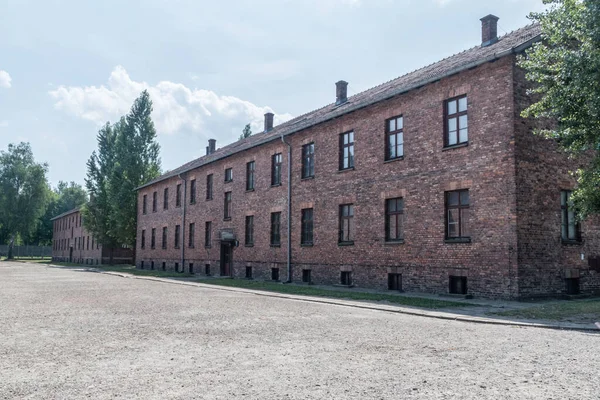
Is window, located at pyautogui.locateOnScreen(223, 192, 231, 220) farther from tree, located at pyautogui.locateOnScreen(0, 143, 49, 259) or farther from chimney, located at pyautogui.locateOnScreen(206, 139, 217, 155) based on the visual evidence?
tree, located at pyautogui.locateOnScreen(0, 143, 49, 259)

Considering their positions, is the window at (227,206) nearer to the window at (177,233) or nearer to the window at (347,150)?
the window at (177,233)

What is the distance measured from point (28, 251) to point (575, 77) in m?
86.5

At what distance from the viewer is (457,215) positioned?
16.3 m

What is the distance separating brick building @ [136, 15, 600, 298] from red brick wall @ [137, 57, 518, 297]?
0.04m

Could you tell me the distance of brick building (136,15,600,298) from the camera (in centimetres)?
1493

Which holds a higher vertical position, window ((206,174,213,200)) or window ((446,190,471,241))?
window ((206,174,213,200))

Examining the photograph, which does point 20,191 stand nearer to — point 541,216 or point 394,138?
point 394,138

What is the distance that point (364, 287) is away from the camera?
63.6ft

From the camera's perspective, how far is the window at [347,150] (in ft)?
69.1

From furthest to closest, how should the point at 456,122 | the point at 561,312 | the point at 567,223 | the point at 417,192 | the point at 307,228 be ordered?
the point at 307,228 → the point at 417,192 → the point at 456,122 → the point at 567,223 → the point at 561,312

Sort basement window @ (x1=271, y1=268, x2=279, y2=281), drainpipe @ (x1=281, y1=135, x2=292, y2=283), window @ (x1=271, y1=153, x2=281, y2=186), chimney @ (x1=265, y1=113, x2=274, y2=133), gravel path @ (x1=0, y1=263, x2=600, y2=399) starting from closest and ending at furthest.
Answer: gravel path @ (x1=0, y1=263, x2=600, y2=399) < drainpipe @ (x1=281, y1=135, x2=292, y2=283) < basement window @ (x1=271, y1=268, x2=279, y2=281) < window @ (x1=271, y1=153, x2=281, y2=186) < chimney @ (x1=265, y1=113, x2=274, y2=133)

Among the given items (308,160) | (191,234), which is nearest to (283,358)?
(308,160)

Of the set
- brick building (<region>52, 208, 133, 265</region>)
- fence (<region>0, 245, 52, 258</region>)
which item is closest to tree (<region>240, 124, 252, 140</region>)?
brick building (<region>52, 208, 133, 265</region>)

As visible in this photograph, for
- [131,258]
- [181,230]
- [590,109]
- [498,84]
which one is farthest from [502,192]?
[131,258]
